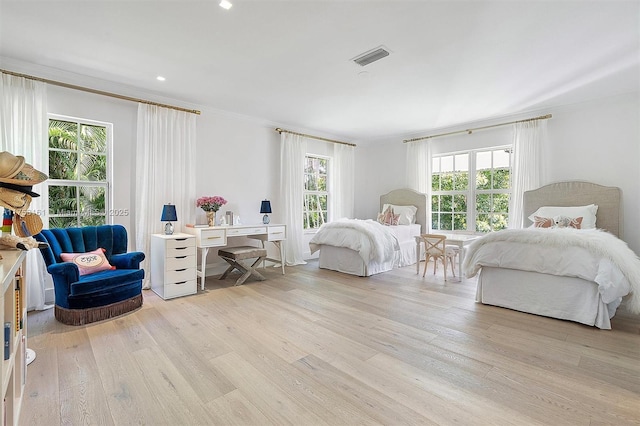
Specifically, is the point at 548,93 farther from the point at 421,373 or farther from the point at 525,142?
the point at 421,373

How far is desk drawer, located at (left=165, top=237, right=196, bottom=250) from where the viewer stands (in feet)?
11.4

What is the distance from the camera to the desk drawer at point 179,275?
349 centimetres

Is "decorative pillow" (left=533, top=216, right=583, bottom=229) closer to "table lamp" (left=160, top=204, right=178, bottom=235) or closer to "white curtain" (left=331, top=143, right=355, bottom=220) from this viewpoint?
"white curtain" (left=331, top=143, right=355, bottom=220)

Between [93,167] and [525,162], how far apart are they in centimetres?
613

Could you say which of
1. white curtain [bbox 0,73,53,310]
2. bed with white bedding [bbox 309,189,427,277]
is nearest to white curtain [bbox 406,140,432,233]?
bed with white bedding [bbox 309,189,427,277]

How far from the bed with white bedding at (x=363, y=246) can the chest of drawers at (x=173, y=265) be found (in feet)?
6.81

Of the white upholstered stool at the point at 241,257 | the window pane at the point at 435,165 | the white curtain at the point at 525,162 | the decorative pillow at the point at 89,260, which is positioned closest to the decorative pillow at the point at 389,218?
the window pane at the point at 435,165

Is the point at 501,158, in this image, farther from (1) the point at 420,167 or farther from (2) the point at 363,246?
(2) the point at 363,246

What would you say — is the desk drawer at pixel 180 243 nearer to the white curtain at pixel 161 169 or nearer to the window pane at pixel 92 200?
the white curtain at pixel 161 169

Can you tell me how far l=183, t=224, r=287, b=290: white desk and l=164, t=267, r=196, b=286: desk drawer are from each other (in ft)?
0.50

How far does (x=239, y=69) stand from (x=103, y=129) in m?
1.98

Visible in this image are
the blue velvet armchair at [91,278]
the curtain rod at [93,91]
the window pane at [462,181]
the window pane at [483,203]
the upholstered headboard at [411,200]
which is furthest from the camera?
the upholstered headboard at [411,200]

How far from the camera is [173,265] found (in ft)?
11.6

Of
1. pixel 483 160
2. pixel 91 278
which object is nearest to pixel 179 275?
pixel 91 278
